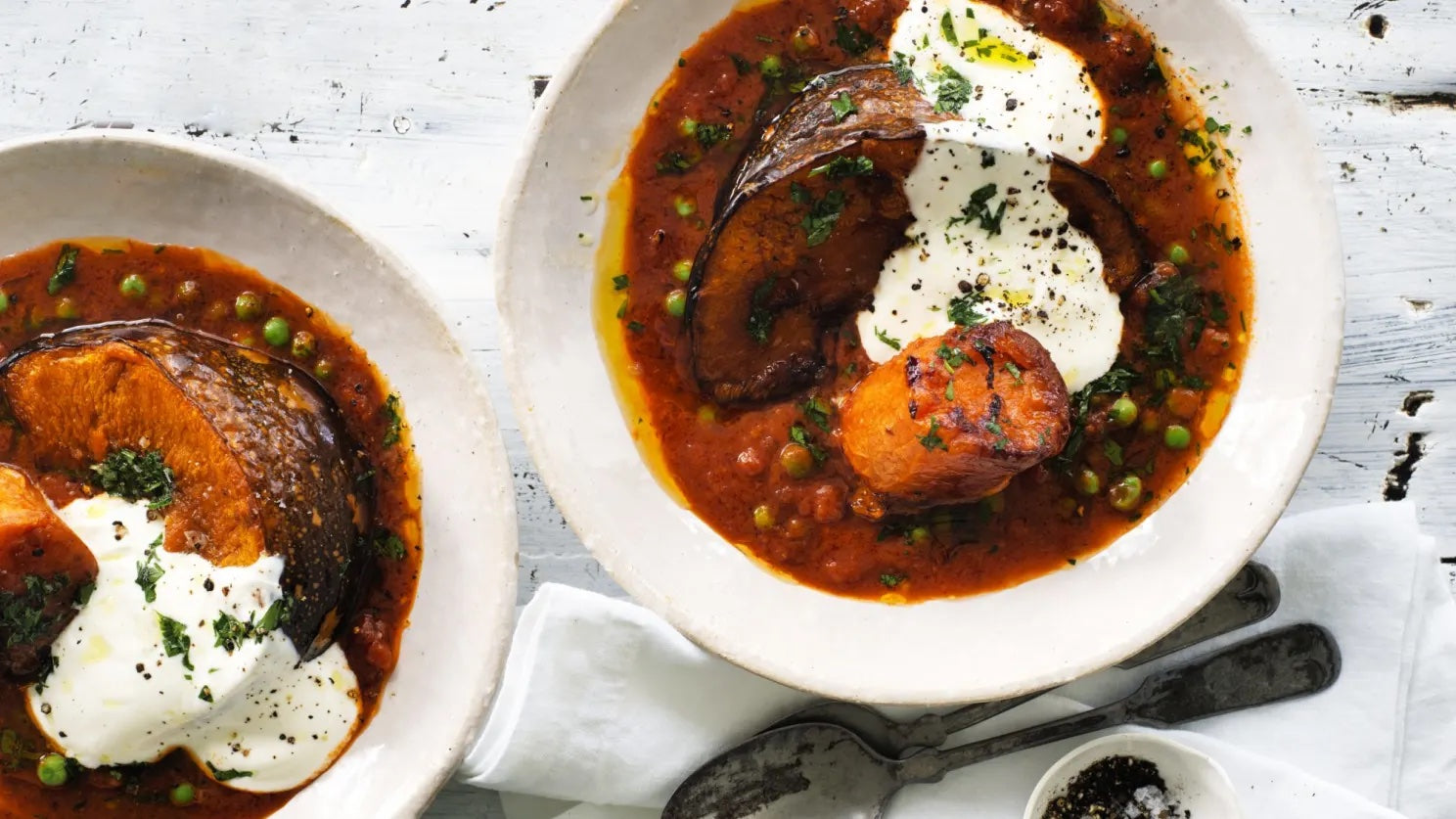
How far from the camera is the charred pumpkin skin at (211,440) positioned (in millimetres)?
3578

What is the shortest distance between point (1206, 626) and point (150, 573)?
3712mm

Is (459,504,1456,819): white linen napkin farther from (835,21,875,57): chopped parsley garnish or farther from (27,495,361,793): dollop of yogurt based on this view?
(835,21,875,57): chopped parsley garnish

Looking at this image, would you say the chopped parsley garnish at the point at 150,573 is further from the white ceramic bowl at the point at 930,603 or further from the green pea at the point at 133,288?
the white ceramic bowl at the point at 930,603

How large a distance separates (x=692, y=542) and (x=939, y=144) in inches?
66.3

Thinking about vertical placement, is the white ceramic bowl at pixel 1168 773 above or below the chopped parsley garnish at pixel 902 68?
below

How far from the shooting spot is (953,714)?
4.27 metres

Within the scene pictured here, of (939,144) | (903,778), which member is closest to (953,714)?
(903,778)

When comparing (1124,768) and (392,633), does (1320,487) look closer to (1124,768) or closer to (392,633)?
(1124,768)

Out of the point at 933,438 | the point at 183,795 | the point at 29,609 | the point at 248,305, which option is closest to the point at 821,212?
the point at 933,438

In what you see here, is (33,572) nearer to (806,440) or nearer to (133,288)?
(133,288)

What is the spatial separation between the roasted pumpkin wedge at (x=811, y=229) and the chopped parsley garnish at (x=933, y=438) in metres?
0.61

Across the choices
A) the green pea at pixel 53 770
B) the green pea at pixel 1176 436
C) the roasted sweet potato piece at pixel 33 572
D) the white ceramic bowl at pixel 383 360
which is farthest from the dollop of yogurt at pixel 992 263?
the green pea at pixel 53 770

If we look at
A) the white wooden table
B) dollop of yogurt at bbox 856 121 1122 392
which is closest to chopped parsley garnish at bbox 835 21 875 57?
dollop of yogurt at bbox 856 121 1122 392

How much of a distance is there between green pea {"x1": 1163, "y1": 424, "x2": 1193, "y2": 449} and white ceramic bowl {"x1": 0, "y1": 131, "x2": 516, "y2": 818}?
7.91 feet
